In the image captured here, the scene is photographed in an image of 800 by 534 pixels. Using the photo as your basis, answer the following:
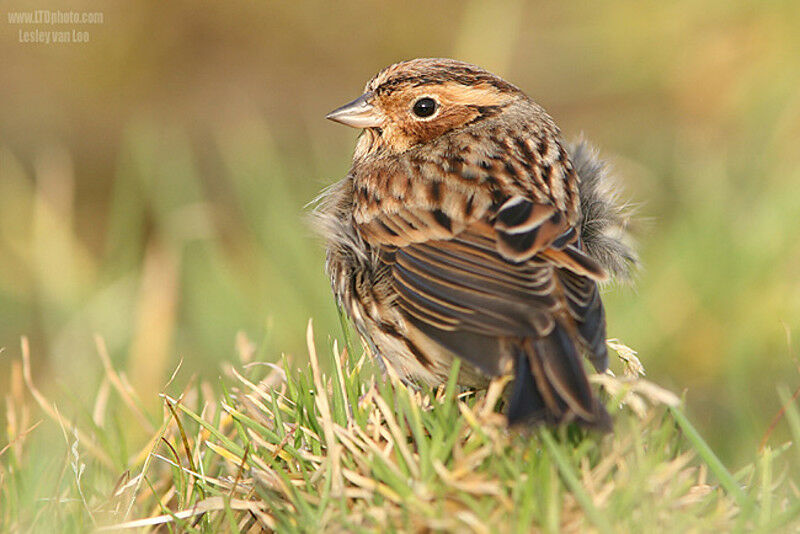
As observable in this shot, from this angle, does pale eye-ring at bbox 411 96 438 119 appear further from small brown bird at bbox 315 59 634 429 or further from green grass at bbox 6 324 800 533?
green grass at bbox 6 324 800 533

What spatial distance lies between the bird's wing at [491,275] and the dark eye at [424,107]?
679 mm

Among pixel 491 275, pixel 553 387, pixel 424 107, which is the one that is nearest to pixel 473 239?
pixel 491 275

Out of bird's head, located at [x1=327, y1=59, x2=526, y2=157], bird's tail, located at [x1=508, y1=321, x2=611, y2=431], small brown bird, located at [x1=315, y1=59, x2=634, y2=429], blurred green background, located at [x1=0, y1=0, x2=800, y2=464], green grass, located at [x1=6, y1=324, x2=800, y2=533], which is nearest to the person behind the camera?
green grass, located at [x1=6, y1=324, x2=800, y2=533]

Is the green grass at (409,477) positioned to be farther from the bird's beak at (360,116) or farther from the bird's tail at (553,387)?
the bird's beak at (360,116)

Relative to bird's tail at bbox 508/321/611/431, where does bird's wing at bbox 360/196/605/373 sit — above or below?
above

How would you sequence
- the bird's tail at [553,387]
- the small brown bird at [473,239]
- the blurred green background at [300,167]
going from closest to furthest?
the bird's tail at [553,387] → the small brown bird at [473,239] → the blurred green background at [300,167]

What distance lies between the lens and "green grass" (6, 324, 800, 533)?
7.78 ft

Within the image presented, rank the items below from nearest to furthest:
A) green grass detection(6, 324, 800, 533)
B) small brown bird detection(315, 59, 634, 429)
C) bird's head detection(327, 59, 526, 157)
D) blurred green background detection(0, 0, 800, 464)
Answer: green grass detection(6, 324, 800, 533)
small brown bird detection(315, 59, 634, 429)
bird's head detection(327, 59, 526, 157)
blurred green background detection(0, 0, 800, 464)

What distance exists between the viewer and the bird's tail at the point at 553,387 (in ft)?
8.49

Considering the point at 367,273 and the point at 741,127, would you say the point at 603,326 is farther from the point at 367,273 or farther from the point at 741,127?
the point at 741,127

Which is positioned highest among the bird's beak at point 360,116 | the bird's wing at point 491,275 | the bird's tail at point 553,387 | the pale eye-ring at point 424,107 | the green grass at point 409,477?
the pale eye-ring at point 424,107

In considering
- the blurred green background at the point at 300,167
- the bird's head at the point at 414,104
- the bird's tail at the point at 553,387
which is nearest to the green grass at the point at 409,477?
the bird's tail at the point at 553,387

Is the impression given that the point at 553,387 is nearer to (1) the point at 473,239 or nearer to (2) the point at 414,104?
(1) the point at 473,239

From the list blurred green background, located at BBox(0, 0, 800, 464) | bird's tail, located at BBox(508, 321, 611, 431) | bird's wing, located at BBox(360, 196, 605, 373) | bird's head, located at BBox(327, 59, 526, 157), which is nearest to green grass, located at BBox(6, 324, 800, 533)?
bird's tail, located at BBox(508, 321, 611, 431)
